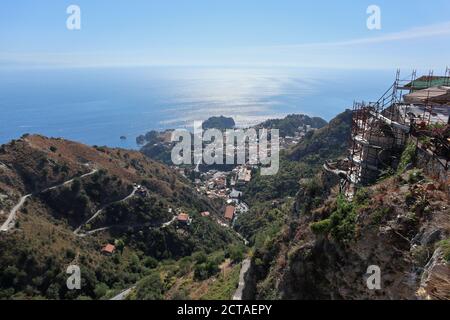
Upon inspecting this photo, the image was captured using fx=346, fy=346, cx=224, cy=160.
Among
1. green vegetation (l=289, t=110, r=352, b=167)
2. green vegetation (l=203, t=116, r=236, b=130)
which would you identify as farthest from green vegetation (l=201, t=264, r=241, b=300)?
green vegetation (l=203, t=116, r=236, b=130)

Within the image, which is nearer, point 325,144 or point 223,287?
point 223,287

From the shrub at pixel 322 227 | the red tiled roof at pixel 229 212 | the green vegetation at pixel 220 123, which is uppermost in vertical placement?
the shrub at pixel 322 227

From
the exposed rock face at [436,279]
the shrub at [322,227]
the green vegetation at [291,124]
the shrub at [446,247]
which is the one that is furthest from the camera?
the green vegetation at [291,124]

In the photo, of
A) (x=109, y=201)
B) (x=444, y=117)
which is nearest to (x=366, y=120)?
(x=444, y=117)

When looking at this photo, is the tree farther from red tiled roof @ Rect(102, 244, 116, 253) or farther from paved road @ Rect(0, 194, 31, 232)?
paved road @ Rect(0, 194, 31, 232)

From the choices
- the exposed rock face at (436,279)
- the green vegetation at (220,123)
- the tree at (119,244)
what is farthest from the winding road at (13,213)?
the green vegetation at (220,123)

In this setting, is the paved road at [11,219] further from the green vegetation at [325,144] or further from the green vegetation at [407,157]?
the green vegetation at [325,144]

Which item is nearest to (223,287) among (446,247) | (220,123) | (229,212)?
(446,247)

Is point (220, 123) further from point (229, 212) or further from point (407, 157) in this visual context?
point (407, 157)

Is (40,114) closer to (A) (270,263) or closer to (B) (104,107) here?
(B) (104,107)

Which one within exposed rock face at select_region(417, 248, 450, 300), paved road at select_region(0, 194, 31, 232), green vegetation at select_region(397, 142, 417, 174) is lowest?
paved road at select_region(0, 194, 31, 232)

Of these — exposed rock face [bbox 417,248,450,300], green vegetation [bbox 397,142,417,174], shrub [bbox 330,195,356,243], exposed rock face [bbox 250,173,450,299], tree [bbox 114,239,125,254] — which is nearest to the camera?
exposed rock face [bbox 417,248,450,300]
